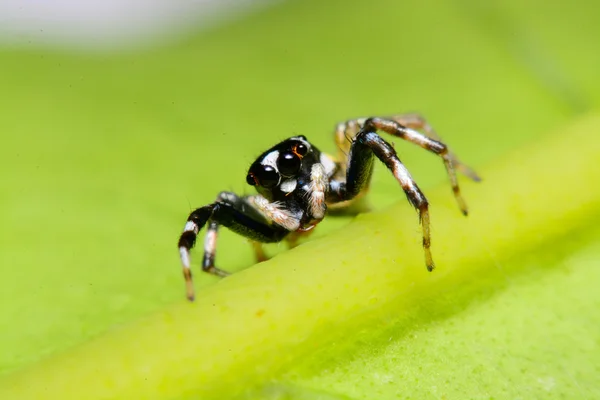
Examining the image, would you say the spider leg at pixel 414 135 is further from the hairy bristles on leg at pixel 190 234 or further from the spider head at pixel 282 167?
the hairy bristles on leg at pixel 190 234

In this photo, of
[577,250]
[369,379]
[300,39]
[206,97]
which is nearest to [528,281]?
[577,250]

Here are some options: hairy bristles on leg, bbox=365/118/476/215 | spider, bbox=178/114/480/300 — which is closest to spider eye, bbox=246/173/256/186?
spider, bbox=178/114/480/300

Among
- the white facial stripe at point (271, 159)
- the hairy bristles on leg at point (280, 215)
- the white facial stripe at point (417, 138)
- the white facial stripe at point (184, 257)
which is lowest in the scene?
the hairy bristles on leg at point (280, 215)

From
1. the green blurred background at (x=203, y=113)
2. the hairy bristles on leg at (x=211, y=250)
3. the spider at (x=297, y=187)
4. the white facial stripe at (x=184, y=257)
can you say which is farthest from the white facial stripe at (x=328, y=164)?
the white facial stripe at (x=184, y=257)

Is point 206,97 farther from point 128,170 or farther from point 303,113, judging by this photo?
point 128,170

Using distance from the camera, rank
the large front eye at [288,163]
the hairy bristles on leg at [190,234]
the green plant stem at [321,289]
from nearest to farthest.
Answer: the green plant stem at [321,289] → the hairy bristles on leg at [190,234] → the large front eye at [288,163]

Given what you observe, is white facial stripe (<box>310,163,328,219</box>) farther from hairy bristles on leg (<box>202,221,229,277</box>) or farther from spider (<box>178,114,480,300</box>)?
hairy bristles on leg (<box>202,221,229,277</box>)
